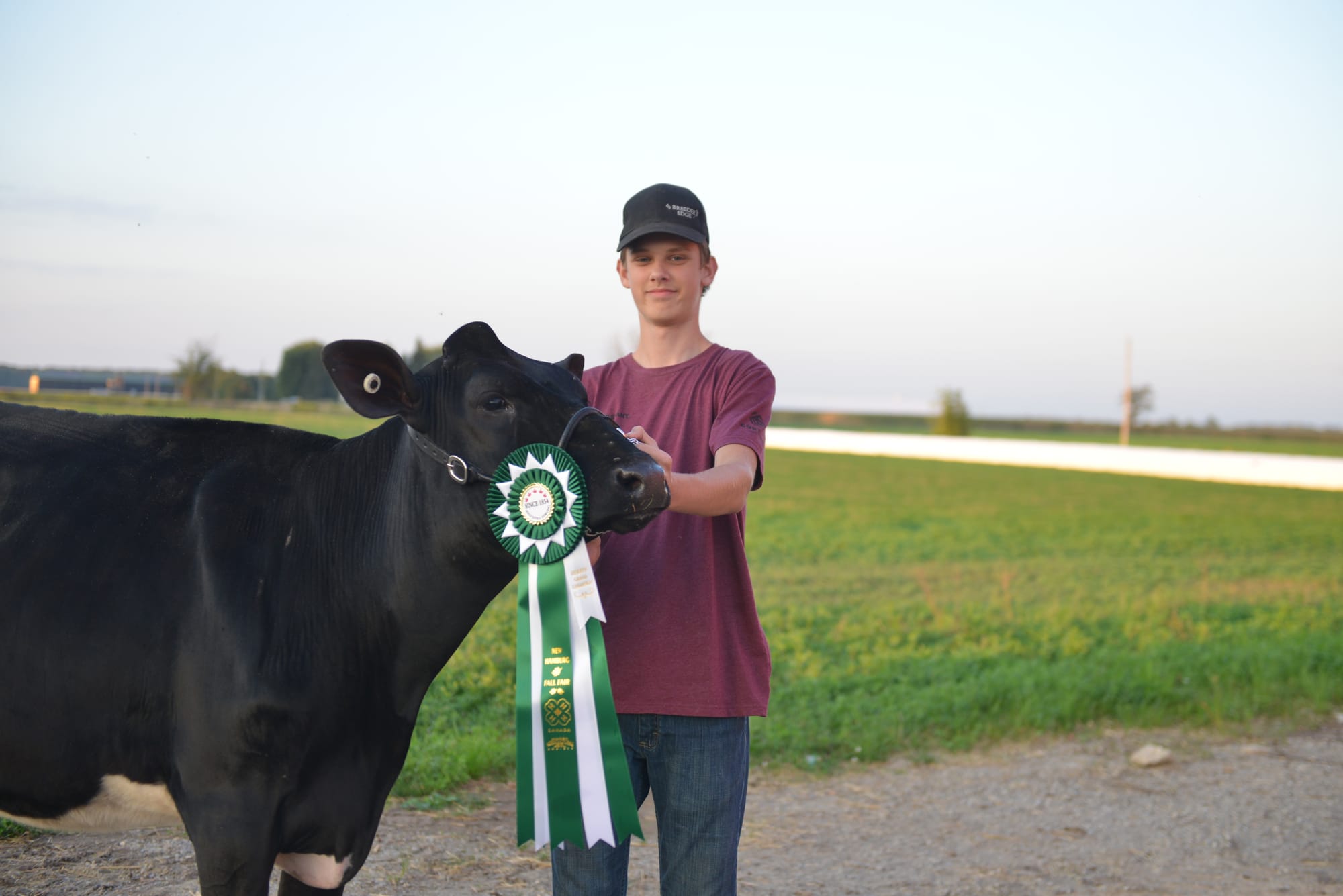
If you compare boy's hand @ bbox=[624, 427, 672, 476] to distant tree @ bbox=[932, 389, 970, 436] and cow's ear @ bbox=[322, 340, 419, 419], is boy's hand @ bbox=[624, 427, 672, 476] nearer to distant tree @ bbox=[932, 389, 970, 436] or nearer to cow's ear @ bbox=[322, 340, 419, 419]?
cow's ear @ bbox=[322, 340, 419, 419]

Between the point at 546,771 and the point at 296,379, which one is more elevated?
the point at 296,379

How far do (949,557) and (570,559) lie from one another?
49.0ft

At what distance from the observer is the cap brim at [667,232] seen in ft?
10.1

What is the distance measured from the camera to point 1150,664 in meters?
8.42

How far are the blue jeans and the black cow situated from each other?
686 millimetres

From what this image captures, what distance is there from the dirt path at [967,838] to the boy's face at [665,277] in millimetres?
2734

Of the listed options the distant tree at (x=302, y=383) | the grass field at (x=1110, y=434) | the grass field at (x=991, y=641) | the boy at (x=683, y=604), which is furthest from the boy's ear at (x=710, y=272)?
the grass field at (x=1110, y=434)

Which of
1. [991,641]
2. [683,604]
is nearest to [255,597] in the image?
[683,604]

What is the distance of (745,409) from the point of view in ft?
9.89

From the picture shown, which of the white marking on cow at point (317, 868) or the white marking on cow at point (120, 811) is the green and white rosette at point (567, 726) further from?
the white marking on cow at point (120, 811)

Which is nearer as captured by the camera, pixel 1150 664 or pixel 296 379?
pixel 1150 664

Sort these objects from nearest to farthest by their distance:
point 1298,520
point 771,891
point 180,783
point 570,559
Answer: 1. point 180,783
2. point 570,559
3. point 771,891
4. point 1298,520

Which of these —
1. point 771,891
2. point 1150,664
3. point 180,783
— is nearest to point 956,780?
point 771,891

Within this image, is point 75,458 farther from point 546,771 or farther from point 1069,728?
point 1069,728
